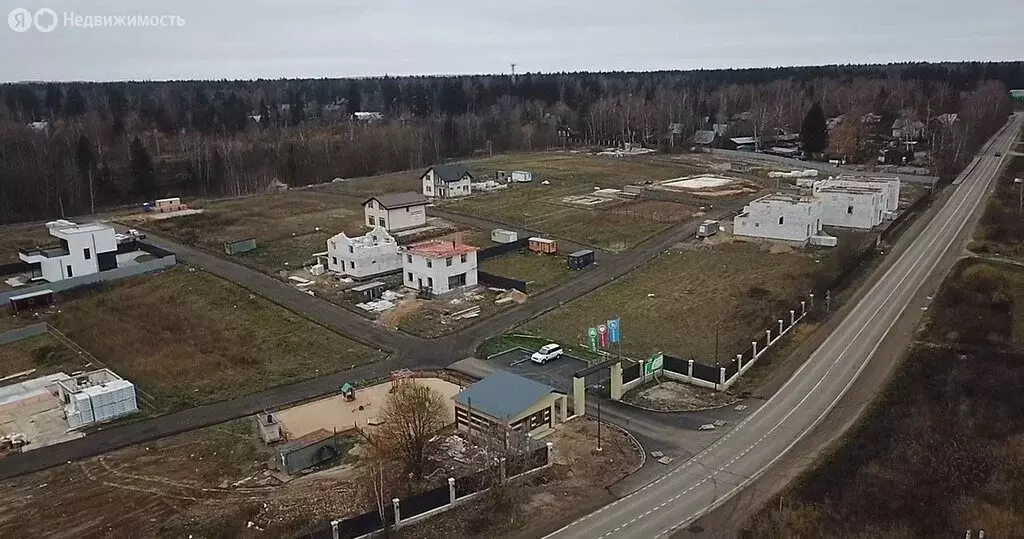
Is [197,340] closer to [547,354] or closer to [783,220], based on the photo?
[547,354]

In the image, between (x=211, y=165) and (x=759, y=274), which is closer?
(x=759, y=274)

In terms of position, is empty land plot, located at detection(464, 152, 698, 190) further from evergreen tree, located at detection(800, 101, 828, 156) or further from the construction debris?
the construction debris

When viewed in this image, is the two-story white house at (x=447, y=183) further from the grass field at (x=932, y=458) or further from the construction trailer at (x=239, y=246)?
the grass field at (x=932, y=458)

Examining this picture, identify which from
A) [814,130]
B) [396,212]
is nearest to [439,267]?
[396,212]

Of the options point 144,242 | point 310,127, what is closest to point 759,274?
point 144,242

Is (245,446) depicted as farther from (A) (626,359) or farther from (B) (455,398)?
(A) (626,359)

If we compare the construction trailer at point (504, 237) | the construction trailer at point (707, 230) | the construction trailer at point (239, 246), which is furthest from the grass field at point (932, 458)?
the construction trailer at point (239, 246)
